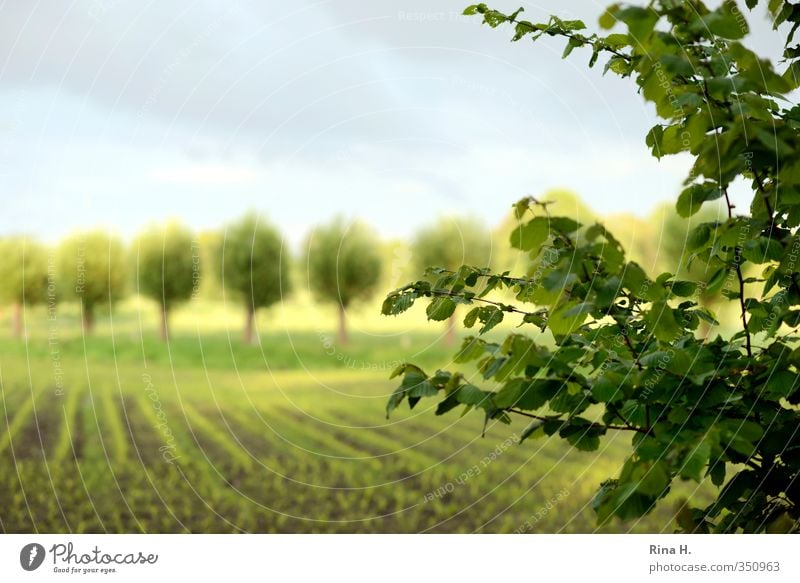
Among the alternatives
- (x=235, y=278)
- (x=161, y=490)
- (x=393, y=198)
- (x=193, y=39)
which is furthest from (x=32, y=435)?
(x=193, y=39)

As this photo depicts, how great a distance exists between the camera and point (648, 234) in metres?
5.64

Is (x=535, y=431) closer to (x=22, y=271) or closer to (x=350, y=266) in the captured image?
(x=350, y=266)

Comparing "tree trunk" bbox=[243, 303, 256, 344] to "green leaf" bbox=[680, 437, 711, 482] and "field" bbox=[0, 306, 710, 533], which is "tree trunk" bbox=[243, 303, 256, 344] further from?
"green leaf" bbox=[680, 437, 711, 482]

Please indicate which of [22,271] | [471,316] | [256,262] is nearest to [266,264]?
[256,262]

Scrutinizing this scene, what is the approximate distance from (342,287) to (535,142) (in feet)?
10.9

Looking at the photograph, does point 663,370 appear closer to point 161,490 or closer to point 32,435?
point 161,490

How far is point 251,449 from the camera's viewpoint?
4.91 meters

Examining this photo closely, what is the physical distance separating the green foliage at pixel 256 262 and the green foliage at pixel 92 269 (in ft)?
2.61

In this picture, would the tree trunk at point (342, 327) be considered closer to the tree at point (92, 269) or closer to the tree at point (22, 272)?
the tree at point (92, 269)

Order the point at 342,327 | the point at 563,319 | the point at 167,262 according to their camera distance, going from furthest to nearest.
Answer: the point at 342,327 → the point at 167,262 → the point at 563,319

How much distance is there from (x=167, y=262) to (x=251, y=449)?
1532mm

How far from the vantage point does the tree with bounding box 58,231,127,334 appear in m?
5.09

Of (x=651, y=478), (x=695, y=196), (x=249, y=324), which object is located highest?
(x=695, y=196)
